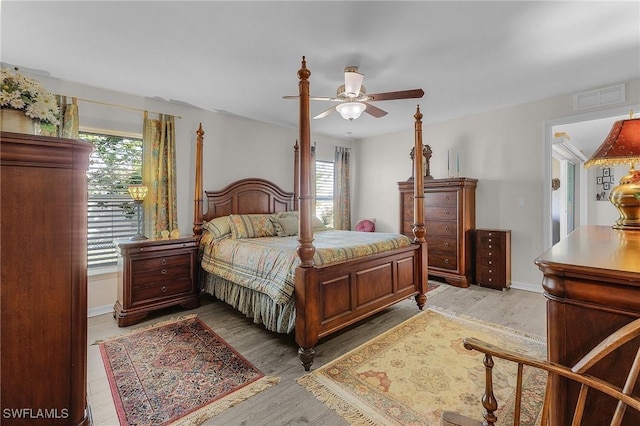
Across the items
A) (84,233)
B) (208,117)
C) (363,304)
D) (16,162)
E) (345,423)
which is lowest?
(345,423)

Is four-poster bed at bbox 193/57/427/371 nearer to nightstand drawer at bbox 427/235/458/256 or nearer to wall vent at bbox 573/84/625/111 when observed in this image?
nightstand drawer at bbox 427/235/458/256

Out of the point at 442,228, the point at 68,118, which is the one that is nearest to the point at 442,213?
the point at 442,228

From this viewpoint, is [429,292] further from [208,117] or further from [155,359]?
[208,117]

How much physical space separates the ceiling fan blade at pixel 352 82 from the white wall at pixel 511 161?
1.66 metres

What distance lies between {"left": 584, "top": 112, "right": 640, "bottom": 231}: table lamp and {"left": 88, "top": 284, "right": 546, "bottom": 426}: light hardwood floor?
1365 mm

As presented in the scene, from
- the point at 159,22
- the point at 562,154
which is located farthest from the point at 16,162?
the point at 562,154

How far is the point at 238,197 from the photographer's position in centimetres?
433

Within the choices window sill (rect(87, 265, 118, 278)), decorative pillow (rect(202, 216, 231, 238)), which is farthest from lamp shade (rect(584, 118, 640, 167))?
window sill (rect(87, 265, 118, 278))

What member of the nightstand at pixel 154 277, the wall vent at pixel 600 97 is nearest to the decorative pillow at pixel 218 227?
the nightstand at pixel 154 277

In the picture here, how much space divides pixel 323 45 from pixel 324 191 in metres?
3.48

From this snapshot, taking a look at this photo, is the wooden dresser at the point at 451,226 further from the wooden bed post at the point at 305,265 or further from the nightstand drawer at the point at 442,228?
the wooden bed post at the point at 305,265

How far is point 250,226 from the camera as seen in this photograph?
374cm

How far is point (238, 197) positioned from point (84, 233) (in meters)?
3.19

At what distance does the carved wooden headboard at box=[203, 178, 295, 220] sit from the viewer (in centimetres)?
408
